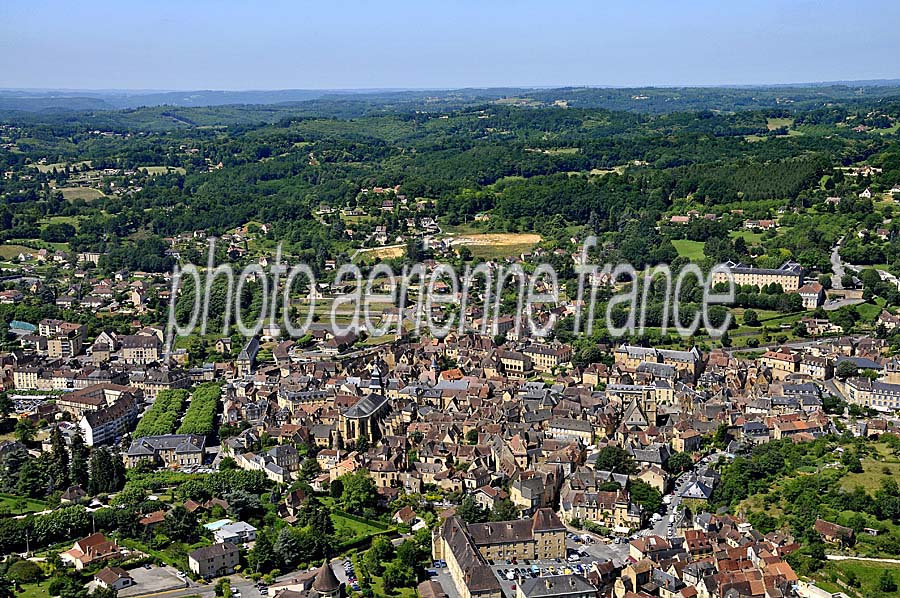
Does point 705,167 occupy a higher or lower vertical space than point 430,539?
higher

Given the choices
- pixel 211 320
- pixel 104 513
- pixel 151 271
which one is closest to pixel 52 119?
pixel 151 271

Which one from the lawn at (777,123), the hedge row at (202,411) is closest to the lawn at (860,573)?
the hedge row at (202,411)

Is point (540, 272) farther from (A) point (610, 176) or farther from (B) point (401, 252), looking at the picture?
(A) point (610, 176)

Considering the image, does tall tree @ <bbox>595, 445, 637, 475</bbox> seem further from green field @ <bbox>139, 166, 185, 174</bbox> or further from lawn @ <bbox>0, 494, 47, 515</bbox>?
green field @ <bbox>139, 166, 185, 174</bbox>

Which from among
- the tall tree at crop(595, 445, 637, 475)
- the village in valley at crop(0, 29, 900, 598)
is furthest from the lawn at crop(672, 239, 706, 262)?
the tall tree at crop(595, 445, 637, 475)

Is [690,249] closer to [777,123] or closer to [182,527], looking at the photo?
[182,527]

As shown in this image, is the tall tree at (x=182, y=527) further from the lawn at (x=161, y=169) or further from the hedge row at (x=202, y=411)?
the lawn at (x=161, y=169)
